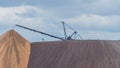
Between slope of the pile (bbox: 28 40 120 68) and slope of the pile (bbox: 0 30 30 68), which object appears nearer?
slope of the pile (bbox: 28 40 120 68)

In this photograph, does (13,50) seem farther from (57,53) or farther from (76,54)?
(76,54)

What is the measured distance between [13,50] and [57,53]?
1058 millimetres

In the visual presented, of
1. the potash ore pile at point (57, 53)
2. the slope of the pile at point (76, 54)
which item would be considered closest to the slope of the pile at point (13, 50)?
the potash ore pile at point (57, 53)

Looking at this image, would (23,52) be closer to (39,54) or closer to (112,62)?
(39,54)

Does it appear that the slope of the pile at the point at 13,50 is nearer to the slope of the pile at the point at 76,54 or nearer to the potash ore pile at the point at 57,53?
the potash ore pile at the point at 57,53

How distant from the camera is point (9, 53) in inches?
436

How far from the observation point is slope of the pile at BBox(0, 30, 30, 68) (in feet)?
35.9

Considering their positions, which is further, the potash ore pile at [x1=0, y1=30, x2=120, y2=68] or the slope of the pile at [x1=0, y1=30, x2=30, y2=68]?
the slope of the pile at [x1=0, y1=30, x2=30, y2=68]

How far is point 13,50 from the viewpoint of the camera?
36.3 feet

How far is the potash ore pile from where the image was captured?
35.2ft

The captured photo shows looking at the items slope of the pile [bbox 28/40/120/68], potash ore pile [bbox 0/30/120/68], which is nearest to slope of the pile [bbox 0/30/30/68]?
potash ore pile [bbox 0/30/120/68]

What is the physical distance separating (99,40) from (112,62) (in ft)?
2.54

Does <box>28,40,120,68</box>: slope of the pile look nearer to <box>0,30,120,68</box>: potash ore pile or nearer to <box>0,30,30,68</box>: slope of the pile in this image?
<box>0,30,120,68</box>: potash ore pile

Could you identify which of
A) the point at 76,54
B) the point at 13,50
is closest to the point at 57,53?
the point at 76,54
